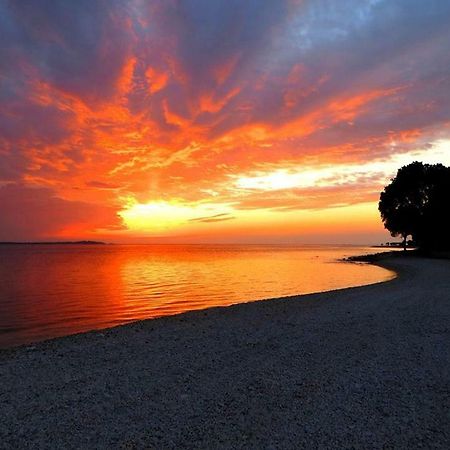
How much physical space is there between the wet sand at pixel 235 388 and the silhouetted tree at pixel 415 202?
233 feet

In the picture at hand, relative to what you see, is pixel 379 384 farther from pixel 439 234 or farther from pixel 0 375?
pixel 439 234

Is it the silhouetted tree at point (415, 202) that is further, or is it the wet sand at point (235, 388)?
the silhouetted tree at point (415, 202)

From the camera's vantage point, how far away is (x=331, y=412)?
7000mm

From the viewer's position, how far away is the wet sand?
624 centimetres

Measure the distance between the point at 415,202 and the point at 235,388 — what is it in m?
85.9

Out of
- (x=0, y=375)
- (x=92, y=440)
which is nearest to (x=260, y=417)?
(x=92, y=440)

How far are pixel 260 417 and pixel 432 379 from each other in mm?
4763

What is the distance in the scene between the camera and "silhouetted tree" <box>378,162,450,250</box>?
249ft

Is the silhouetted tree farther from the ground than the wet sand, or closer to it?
farther from the ground

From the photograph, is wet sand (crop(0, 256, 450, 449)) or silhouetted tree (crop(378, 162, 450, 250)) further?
silhouetted tree (crop(378, 162, 450, 250))

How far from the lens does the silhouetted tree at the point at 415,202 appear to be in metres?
75.8

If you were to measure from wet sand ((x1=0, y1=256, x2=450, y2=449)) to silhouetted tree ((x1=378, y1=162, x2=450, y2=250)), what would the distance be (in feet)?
233

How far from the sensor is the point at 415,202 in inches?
3223

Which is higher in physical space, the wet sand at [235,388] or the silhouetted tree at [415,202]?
the silhouetted tree at [415,202]
